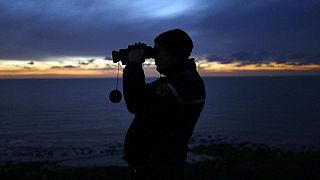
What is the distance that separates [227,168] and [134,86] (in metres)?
17.9

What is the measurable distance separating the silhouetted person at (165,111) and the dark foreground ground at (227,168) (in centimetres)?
1091

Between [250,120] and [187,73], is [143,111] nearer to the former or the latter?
[187,73]

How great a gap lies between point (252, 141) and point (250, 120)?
24489mm

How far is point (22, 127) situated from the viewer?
5528cm

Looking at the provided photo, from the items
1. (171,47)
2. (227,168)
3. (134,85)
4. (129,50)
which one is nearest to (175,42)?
(171,47)

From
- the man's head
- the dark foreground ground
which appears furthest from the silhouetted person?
the dark foreground ground

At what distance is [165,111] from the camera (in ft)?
10.8

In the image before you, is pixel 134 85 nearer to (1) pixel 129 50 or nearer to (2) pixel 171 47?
(1) pixel 129 50

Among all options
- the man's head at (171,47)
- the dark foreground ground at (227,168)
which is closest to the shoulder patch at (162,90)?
the man's head at (171,47)

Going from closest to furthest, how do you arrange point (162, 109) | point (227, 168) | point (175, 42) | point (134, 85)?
1. point (134, 85)
2. point (162, 109)
3. point (175, 42)
4. point (227, 168)

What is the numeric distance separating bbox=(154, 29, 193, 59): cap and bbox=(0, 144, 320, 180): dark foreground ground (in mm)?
11162

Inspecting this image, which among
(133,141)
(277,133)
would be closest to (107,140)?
(277,133)

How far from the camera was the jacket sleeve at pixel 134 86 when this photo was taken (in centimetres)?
312

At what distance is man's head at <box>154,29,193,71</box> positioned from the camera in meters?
3.42
